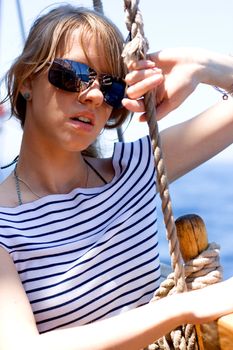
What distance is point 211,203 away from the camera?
20.5ft

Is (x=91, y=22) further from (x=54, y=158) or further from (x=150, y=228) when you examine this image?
(x=150, y=228)

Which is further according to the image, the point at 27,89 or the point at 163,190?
the point at 27,89

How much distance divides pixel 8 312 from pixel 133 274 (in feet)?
0.88

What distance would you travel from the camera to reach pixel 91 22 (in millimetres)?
1080

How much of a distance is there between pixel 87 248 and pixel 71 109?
211mm

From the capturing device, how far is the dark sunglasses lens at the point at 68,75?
1.01m

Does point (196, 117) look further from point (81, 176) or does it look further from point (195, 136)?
point (81, 176)

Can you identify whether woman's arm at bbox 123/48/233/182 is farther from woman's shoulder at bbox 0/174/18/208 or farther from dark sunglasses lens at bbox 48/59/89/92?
woman's shoulder at bbox 0/174/18/208

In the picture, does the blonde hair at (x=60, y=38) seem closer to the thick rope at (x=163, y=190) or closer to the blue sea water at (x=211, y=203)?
the thick rope at (x=163, y=190)

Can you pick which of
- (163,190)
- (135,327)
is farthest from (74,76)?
(135,327)

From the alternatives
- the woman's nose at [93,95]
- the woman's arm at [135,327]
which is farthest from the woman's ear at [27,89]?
the woman's arm at [135,327]

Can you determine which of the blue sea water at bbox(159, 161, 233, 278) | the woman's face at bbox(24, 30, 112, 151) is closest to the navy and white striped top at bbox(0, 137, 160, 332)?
the woman's face at bbox(24, 30, 112, 151)

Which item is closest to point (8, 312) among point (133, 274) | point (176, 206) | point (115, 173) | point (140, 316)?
point (140, 316)

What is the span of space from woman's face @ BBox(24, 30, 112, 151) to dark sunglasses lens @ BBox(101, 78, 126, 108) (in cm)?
1
